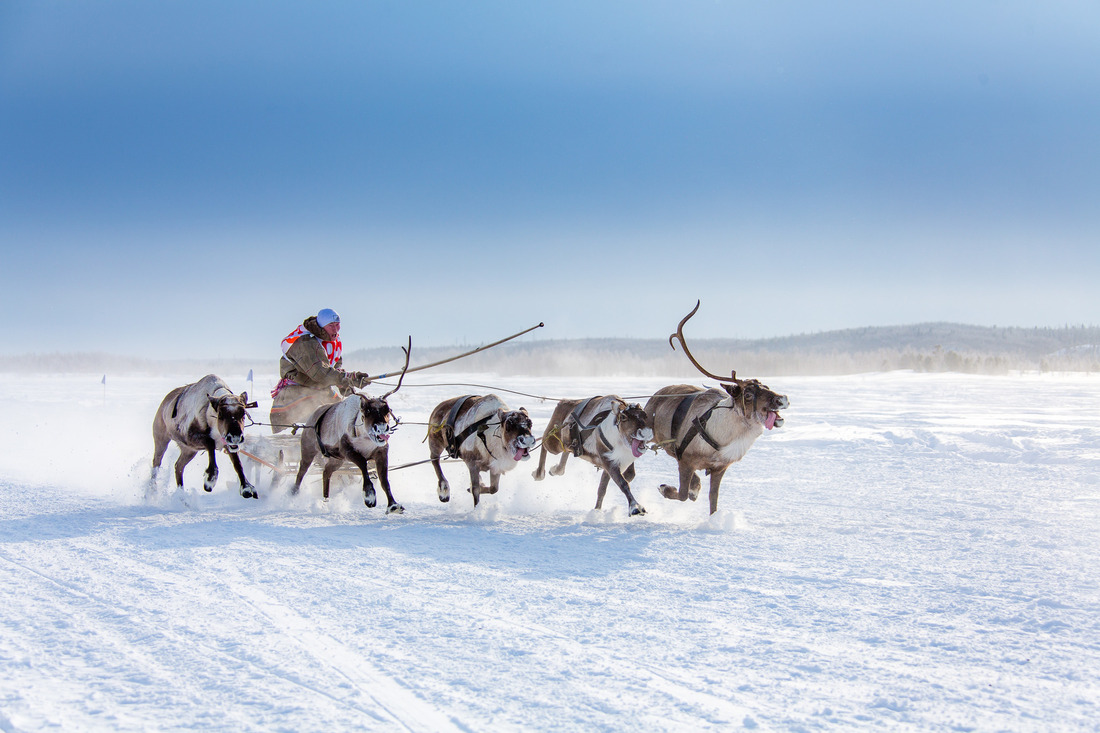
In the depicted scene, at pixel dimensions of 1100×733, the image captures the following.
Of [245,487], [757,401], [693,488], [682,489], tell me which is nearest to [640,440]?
[682,489]

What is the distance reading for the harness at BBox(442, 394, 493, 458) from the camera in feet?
32.7

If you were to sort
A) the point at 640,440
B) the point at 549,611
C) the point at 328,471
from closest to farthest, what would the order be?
the point at 549,611 → the point at 640,440 → the point at 328,471

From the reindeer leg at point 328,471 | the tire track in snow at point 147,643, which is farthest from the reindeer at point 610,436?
the tire track in snow at point 147,643

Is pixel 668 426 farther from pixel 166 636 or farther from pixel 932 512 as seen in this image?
pixel 166 636

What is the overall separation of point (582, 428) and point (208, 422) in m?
4.74

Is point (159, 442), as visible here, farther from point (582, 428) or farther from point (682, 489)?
point (682, 489)

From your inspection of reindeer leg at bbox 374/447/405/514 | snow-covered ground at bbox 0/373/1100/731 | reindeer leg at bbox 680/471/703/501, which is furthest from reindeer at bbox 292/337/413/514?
reindeer leg at bbox 680/471/703/501

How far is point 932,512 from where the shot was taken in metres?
9.83

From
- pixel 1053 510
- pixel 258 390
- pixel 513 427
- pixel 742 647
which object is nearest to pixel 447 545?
pixel 513 427

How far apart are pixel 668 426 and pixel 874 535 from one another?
8.92 feet

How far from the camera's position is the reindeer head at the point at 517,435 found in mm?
9445

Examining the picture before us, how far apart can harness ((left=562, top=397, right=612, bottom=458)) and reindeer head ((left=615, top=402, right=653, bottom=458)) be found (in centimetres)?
21

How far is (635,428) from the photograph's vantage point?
9328mm

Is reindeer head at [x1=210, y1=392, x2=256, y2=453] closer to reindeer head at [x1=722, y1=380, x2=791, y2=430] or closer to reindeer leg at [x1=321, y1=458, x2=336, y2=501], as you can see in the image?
reindeer leg at [x1=321, y1=458, x2=336, y2=501]
